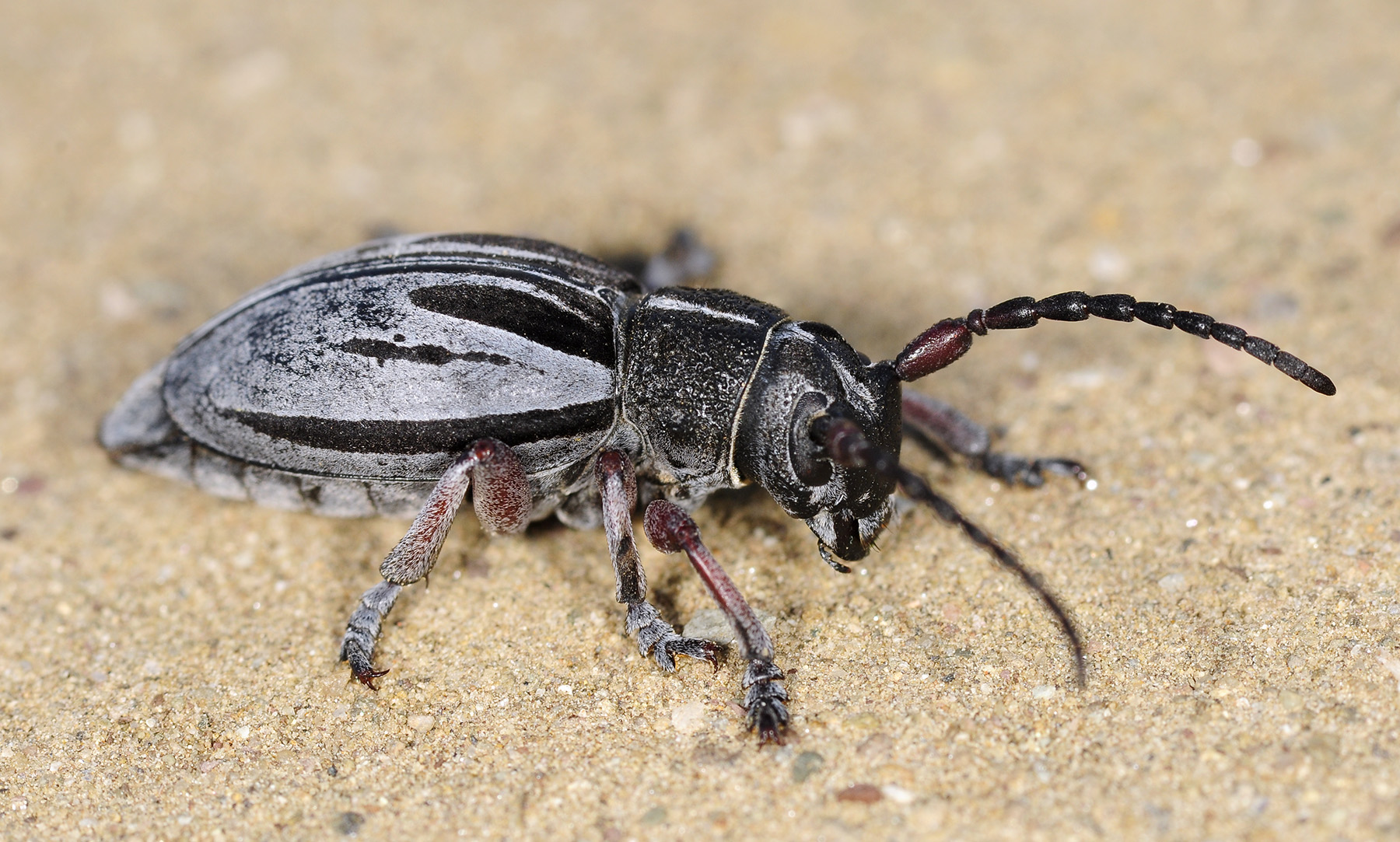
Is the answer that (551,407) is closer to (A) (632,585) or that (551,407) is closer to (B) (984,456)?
(A) (632,585)

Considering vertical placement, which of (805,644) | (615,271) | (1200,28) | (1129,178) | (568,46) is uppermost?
(1200,28)

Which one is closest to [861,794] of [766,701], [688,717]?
[766,701]

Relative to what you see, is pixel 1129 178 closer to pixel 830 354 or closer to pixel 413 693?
pixel 830 354

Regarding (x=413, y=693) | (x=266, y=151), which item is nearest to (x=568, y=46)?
(x=266, y=151)

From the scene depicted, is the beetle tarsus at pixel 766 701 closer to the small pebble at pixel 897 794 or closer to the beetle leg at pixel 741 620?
the beetle leg at pixel 741 620

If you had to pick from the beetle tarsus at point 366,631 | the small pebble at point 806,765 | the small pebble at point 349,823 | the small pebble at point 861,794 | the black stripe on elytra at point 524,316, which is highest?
the black stripe on elytra at point 524,316

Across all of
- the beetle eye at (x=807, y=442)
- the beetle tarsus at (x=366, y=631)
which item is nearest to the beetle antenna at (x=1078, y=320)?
the beetle eye at (x=807, y=442)

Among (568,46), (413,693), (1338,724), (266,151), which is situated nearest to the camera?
(1338,724)
